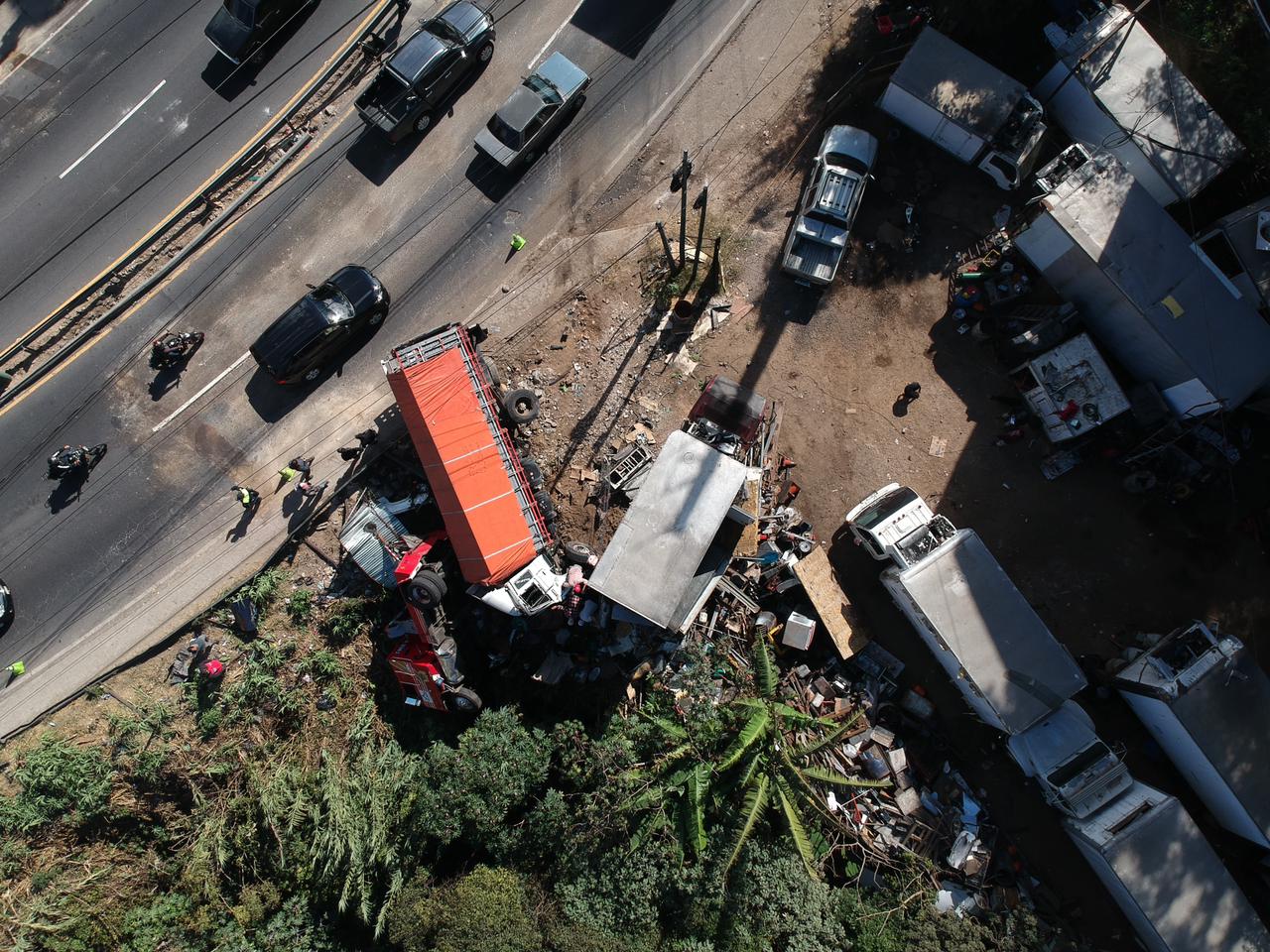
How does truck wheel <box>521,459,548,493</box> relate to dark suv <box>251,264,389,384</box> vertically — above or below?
below

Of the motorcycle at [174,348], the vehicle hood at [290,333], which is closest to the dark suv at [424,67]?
the vehicle hood at [290,333]

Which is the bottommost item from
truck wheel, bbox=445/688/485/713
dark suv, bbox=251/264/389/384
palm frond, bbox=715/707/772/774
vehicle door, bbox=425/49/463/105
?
palm frond, bbox=715/707/772/774

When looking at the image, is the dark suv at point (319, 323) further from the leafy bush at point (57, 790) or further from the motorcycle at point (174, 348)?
the leafy bush at point (57, 790)

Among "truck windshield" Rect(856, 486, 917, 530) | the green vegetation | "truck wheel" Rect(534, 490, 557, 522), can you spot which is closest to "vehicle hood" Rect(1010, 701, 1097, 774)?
the green vegetation

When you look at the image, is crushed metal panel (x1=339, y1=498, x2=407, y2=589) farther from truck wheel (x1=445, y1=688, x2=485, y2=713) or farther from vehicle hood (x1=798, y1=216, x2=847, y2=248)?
vehicle hood (x1=798, y1=216, x2=847, y2=248)

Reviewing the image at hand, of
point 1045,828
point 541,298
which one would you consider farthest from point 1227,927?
point 541,298

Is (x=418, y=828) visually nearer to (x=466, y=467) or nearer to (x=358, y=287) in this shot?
(x=466, y=467)

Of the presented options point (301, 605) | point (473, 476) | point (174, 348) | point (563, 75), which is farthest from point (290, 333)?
point (563, 75)
